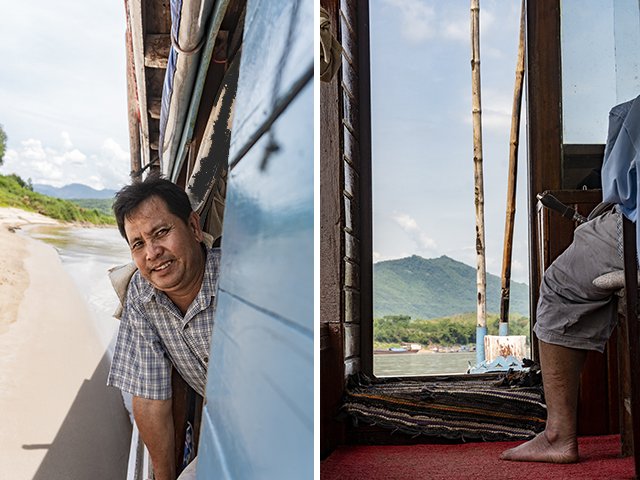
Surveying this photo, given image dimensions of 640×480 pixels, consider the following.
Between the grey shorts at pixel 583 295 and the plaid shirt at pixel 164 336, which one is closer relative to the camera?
the plaid shirt at pixel 164 336

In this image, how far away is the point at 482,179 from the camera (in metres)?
2.51

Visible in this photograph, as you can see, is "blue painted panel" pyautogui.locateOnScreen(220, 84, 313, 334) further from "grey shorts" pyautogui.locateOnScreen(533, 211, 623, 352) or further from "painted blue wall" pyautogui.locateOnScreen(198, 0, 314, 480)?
"grey shorts" pyautogui.locateOnScreen(533, 211, 623, 352)

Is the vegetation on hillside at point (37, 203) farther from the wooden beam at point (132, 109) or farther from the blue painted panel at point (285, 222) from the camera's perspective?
the blue painted panel at point (285, 222)

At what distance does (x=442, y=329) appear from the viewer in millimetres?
2625

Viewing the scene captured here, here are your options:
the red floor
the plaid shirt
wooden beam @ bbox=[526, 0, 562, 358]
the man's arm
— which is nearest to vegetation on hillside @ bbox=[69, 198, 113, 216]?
the plaid shirt

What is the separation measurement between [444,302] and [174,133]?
1.89 metres

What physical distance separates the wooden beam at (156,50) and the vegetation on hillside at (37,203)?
8.7 inches

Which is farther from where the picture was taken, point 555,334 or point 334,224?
point 334,224

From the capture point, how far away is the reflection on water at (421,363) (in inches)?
94.6

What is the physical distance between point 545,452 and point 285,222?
4.24ft

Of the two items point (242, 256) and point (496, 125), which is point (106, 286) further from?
point (496, 125)

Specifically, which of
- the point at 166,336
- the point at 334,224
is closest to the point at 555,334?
the point at 334,224

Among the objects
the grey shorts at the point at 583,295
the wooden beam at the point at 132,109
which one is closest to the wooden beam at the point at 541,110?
the grey shorts at the point at 583,295

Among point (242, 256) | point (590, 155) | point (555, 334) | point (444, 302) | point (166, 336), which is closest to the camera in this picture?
point (242, 256)
